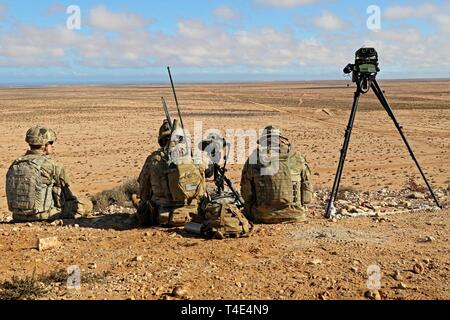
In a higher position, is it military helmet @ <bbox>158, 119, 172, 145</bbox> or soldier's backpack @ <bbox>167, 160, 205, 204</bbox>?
military helmet @ <bbox>158, 119, 172, 145</bbox>

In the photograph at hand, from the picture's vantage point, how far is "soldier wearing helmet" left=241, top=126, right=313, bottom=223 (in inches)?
314

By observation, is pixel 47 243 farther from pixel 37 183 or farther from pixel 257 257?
pixel 257 257

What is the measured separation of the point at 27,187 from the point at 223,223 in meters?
3.52

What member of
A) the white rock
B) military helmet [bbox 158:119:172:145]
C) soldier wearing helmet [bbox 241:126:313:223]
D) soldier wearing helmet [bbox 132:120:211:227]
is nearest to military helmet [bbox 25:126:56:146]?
soldier wearing helmet [bbox 132:120:211:227]

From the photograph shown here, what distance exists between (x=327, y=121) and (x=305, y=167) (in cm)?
2723

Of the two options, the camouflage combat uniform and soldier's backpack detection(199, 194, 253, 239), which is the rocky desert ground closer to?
soldier's backpack detection(199, 194, 253, 239)

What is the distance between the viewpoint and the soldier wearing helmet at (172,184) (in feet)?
26.2

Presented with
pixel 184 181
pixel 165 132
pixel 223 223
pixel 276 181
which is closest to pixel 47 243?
pixel 184 181

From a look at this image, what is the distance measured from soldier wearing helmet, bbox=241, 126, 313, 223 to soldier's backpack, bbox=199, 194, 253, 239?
0.87 metres

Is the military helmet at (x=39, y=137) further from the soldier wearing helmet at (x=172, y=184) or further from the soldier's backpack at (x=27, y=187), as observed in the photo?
the soldier wearing helmet at (x=172, y=184)

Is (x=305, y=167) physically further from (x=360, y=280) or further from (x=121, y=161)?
(x=121, y=161)

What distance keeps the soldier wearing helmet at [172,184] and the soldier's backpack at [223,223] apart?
81 cm

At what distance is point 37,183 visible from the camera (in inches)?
329
